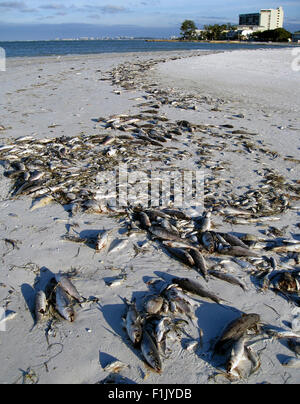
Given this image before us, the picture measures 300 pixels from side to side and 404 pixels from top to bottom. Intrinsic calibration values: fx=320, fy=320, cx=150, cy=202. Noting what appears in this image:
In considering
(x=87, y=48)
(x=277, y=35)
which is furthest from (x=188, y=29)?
(x=87, y=48)

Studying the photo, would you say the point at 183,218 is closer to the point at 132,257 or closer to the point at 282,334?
the point at 132,257

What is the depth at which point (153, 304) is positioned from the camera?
10.0ft

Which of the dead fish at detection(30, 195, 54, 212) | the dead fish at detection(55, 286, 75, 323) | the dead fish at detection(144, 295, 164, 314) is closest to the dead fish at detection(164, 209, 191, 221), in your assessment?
the dead fish at detection(144, 295, 164, 314)

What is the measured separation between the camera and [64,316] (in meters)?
2.95

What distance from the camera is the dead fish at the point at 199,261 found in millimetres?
3539

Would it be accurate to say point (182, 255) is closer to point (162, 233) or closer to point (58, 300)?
point (162, 233)

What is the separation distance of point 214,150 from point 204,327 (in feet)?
16.3

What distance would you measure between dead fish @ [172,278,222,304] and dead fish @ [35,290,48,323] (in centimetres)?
129

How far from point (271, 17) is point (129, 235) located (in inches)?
7208

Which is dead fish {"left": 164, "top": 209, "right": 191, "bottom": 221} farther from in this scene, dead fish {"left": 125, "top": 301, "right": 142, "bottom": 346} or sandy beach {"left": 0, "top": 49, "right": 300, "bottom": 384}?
dead fish {"left": 125, "top": 301, "right": 142, "bottom": 346}

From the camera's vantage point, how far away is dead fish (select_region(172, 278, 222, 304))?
10.5ft

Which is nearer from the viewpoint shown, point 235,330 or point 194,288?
point 235,330

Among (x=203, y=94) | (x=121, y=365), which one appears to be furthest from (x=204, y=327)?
(x=203, y=94)

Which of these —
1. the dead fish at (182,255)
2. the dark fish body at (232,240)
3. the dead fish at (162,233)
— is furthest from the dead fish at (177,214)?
the dead fish at (182,255)
